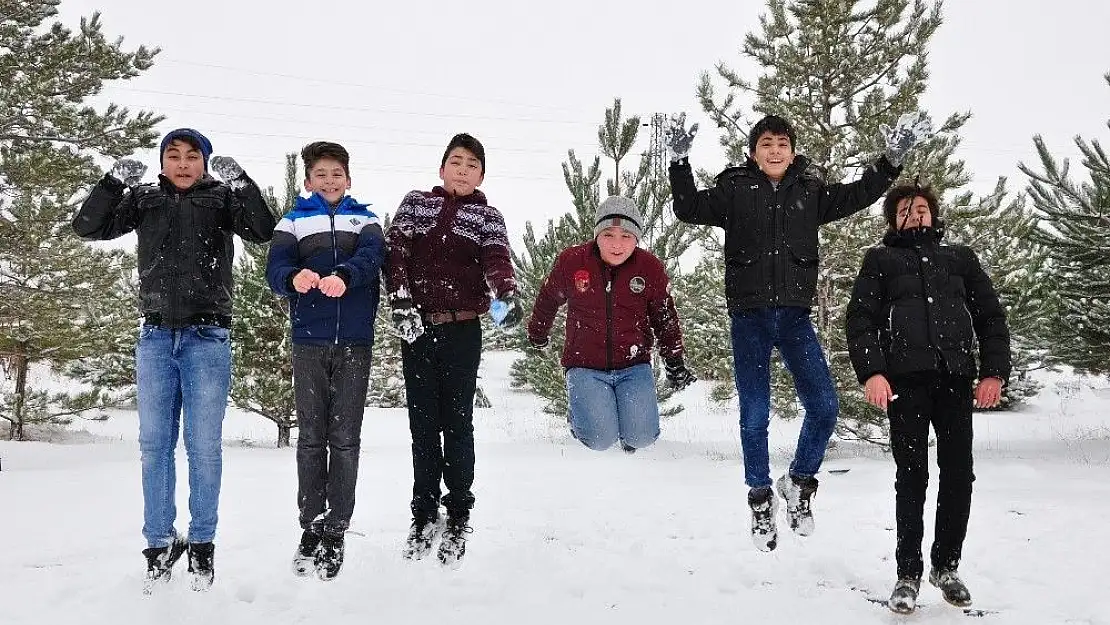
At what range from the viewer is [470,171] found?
179 inches

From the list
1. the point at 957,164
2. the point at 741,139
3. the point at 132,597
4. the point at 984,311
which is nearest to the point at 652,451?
the point at 741,139

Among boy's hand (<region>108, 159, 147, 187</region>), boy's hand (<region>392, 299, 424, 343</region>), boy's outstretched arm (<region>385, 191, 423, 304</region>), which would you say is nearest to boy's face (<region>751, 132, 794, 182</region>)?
boy's outstretched arm (<region>385, 191, 423, 304</region>)

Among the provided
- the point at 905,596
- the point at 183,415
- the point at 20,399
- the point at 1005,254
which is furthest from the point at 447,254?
the point at 20,399

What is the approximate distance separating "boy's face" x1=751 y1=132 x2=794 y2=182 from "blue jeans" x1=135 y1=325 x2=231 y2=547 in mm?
3614

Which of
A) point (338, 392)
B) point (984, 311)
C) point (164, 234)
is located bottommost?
point (338, 392)

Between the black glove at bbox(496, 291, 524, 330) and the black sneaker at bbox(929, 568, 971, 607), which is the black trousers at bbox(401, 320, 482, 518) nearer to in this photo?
the black glove at bbox(496, 291, 524, 330)

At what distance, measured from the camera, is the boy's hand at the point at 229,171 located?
4.02 m

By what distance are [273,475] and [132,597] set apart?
4.84m

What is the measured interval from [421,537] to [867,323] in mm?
2981

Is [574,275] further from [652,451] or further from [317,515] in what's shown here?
[652,451]

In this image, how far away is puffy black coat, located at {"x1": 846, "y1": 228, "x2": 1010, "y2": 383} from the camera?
3781 mm

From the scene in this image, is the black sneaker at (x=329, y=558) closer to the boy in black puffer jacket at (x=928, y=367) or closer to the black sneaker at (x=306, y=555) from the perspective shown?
the black sneaker at (x=306, y=555)

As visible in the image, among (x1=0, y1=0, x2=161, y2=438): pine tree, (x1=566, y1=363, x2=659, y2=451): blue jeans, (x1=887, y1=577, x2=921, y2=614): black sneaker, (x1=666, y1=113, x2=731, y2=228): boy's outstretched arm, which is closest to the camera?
(x1=887, y1=577, x2=921, y2=614): black sneaker

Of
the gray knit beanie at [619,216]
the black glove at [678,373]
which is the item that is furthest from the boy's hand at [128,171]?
the black glove at [678,373]
